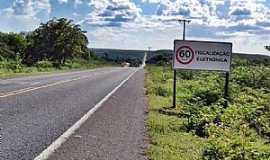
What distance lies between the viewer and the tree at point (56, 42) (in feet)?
286

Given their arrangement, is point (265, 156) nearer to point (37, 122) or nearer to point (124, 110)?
point (37, 122)

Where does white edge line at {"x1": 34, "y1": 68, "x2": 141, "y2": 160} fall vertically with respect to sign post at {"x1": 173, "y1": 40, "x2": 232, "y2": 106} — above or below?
below

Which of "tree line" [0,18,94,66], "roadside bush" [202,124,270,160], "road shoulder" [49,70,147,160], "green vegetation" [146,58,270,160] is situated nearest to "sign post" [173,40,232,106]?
"green vegetation" [146,58,270,160]

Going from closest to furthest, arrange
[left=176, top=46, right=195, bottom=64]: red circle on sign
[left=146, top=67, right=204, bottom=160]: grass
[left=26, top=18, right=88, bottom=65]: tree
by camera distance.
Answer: [left=146, top=67, right=204, bottom=160]: grass
[left=176, top=46, right=195, bottom=64]: red circle on sign
[left=26, top=18, right=88, bottom=65]: tree

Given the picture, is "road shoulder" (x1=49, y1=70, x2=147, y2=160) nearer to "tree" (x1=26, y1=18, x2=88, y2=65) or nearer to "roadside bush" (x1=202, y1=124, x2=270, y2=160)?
"roadside bush" (x1=202, y1=124, x2=270, y2=160)

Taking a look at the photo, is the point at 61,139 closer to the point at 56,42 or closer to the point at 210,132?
the point at 210,132

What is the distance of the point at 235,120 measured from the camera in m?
14.1

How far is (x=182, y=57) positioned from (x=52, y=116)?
632 centimetres

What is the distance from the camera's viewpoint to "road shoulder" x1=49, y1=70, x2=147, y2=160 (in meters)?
8.70

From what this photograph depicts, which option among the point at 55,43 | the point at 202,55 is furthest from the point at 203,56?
the point at 55,43

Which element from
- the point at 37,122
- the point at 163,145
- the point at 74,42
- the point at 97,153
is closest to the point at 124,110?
the point at 37,122

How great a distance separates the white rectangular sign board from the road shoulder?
10.9ft

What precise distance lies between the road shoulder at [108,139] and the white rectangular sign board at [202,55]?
3333 mm

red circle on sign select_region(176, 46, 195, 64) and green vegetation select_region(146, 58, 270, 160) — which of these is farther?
red circle on sign select_region(176, 46, 195, 64)
